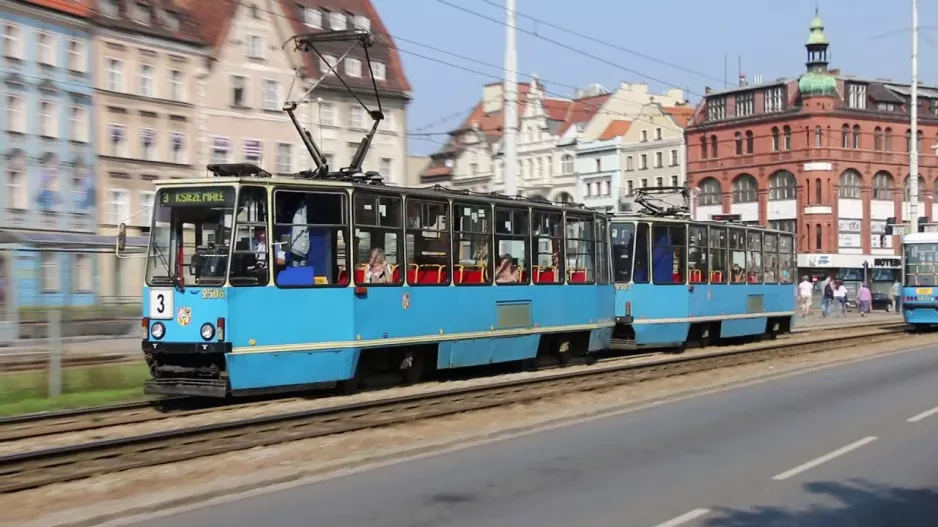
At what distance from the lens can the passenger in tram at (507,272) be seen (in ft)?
62.5

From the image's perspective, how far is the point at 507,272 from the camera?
19.3m

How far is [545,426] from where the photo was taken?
44.0ft

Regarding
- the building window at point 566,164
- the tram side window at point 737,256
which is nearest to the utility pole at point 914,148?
the tram side window at point 737,256

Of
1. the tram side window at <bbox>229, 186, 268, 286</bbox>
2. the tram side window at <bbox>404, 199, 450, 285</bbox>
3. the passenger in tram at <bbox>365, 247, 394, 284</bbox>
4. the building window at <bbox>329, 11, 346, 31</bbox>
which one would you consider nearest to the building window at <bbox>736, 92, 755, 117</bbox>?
the building window at <bbox>329, 11, 346, 31</bbox>


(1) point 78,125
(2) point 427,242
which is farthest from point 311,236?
(1) point 78,125

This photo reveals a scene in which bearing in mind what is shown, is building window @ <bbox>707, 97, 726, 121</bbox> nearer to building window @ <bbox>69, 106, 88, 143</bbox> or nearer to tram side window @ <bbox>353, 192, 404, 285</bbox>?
building window @ <bbox>69, 106, 88, 143</bbox>

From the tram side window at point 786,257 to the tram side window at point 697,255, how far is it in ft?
19.6

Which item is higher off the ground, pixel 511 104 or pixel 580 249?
pixel 511 104

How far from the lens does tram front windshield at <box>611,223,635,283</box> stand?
2495 cm

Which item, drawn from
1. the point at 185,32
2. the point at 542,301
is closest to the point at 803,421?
the point at 542,301

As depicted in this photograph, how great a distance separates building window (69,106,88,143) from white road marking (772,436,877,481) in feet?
129

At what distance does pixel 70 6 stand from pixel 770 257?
96.5ft

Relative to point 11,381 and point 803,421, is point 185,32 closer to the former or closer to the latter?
point 11,381

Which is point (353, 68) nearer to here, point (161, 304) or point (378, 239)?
point (378, 239)
